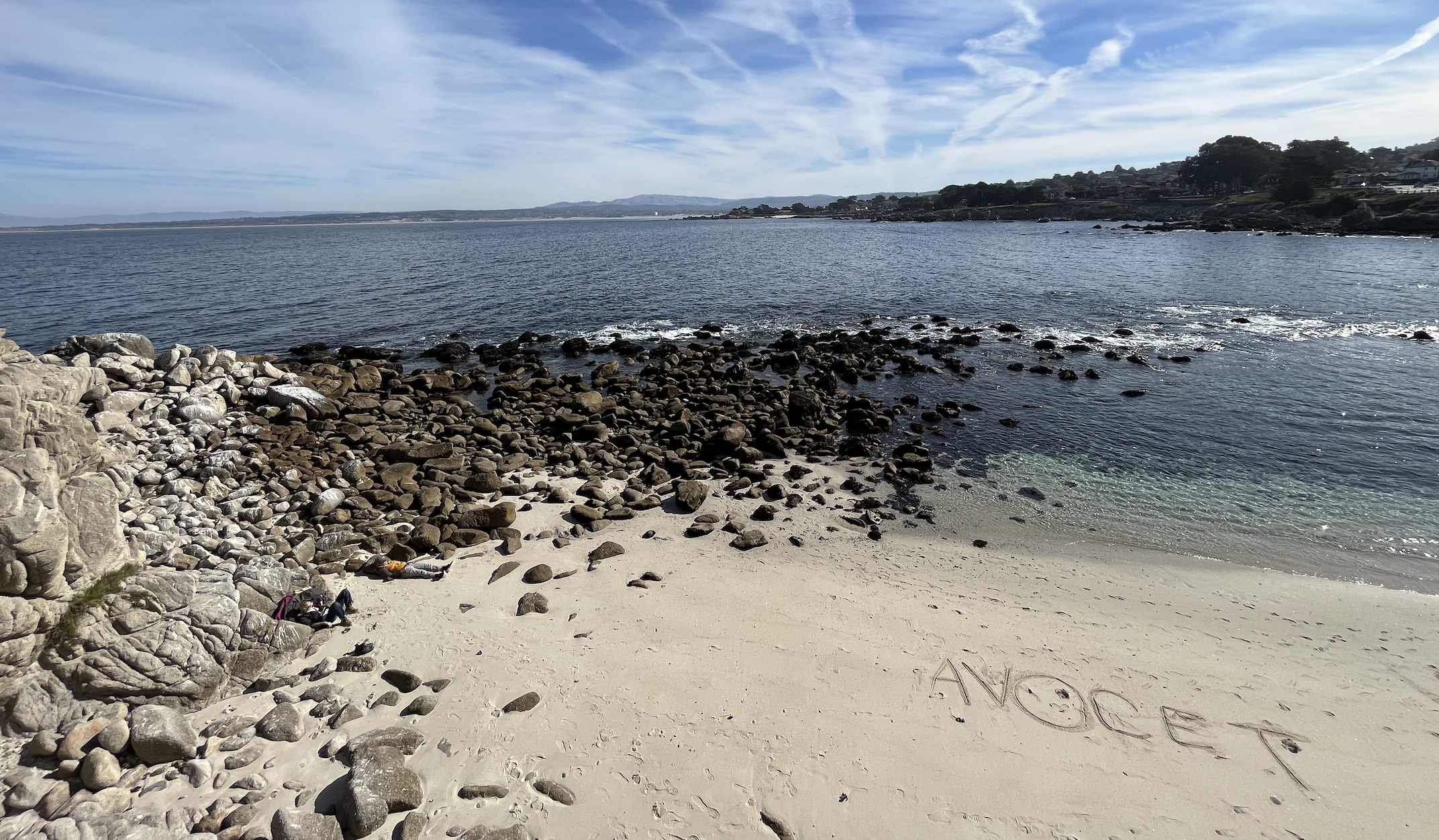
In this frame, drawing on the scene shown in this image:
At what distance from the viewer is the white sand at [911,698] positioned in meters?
7.01

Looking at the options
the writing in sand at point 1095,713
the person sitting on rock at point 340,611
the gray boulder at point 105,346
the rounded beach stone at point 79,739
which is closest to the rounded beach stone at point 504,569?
the person sitting on rock at point 340,611

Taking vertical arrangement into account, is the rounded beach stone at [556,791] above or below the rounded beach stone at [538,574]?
below

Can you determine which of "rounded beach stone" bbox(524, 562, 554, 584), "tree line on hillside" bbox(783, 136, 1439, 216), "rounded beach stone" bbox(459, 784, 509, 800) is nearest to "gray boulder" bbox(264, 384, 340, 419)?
"rounded beach stone" bbox(524, 562, 554, 584)

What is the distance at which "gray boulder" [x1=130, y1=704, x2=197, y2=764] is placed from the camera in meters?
6.92

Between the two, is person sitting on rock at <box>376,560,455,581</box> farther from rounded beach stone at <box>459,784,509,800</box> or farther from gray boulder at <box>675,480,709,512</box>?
gray boulder at <box>675,480,709,512</box>

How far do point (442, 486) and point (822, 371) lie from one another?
16.5 metres

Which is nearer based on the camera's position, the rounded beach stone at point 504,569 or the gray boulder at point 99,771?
the gray boulder at point 99,771

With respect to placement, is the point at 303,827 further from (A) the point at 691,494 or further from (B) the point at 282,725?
(A) the point at 691,494

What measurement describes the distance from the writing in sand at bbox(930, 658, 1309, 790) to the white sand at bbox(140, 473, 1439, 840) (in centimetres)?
4

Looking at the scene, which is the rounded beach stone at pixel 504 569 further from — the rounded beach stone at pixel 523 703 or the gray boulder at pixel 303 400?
the gray boulder at pixel 303 400

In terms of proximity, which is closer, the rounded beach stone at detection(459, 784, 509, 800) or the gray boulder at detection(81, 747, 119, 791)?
the gray boulder at detection(81, 747, 119, 791)

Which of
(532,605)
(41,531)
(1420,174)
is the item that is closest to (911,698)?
(532,605)

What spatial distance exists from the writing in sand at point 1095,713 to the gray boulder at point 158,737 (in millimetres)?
9719

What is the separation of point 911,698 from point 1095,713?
2560 mm
